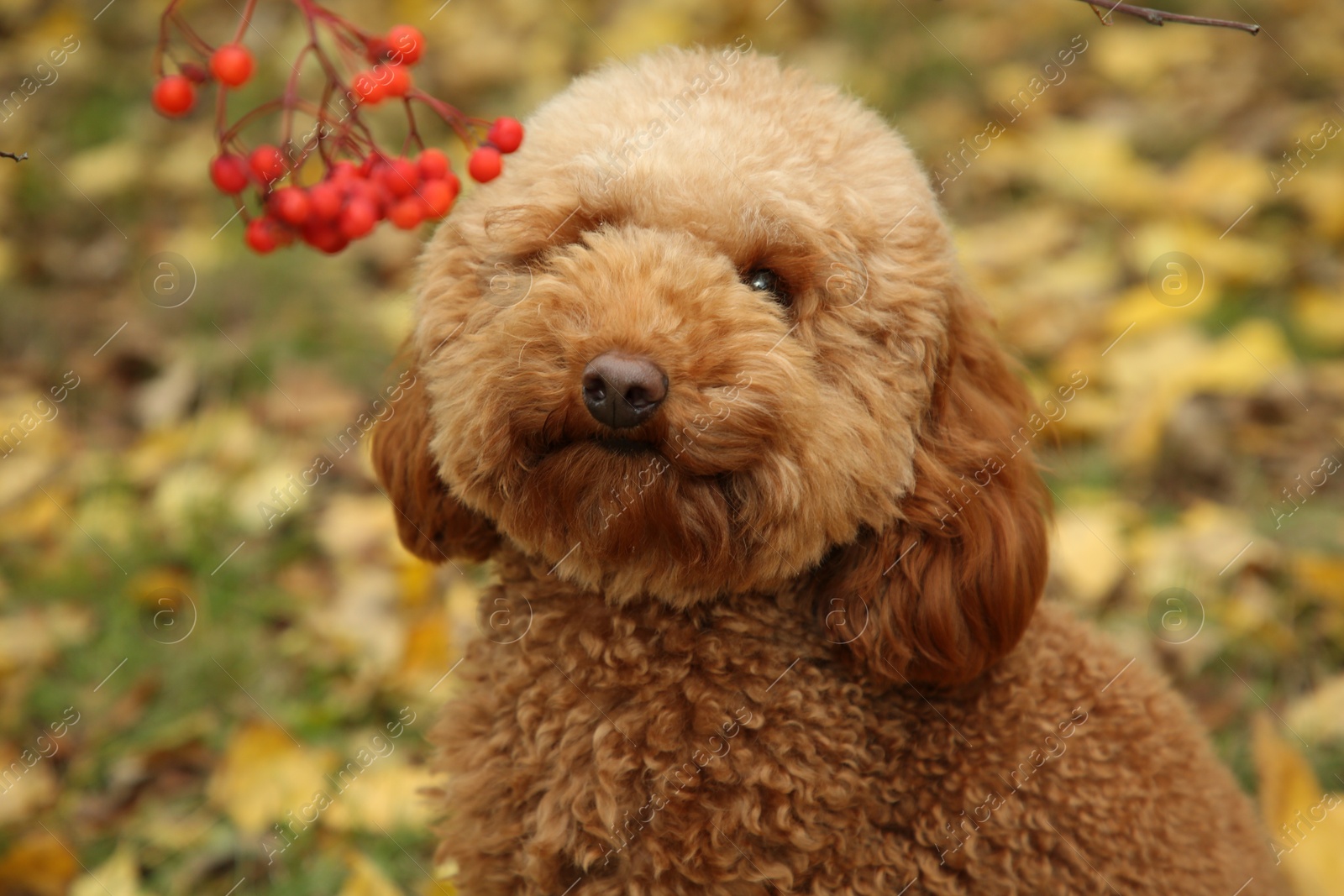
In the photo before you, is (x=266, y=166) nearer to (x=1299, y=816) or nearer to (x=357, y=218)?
(x=357, y=218)

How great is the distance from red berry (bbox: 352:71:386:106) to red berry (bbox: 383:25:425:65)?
5 centimetres

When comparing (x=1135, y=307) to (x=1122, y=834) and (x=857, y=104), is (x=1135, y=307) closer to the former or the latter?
(x=857, y=104)

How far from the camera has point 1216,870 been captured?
1.85m

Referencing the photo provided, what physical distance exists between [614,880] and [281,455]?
2233mm

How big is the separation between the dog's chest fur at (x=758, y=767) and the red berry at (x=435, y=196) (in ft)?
2.00

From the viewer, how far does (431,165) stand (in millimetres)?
1780

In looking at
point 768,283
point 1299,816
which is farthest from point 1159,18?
point 1299,816

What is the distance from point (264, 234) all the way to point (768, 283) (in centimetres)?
73

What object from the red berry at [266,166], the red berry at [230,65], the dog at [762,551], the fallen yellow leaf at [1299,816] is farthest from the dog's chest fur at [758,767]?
the red berry at [230,65]

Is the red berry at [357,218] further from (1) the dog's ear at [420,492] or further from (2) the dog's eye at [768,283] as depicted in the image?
(2) the dog's eye at [768,283]

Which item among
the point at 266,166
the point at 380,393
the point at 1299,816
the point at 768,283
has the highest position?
the point at 266,166

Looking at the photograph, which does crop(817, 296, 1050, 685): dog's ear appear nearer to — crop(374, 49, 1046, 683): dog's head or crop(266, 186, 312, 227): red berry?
crop(374, 49, 1046, 683): dog's head

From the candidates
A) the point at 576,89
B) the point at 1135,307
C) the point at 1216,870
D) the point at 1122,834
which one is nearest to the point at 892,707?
the point at 1122,834

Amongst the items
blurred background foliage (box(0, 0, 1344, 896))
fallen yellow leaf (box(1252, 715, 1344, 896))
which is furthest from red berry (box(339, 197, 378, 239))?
fallen yellow leaf (box(1252, 715, 1344, 896))
